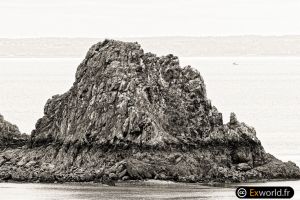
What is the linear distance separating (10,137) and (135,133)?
30.6 ft

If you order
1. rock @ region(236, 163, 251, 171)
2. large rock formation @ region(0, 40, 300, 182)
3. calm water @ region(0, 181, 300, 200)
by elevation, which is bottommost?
calm water @ region(0, 181, 300, 200)

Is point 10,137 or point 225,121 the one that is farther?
point 225,121

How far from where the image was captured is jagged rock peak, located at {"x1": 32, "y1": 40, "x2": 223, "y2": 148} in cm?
6862

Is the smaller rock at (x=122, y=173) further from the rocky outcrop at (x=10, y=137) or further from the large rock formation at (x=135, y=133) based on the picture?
the rocky outcrop at (x=10, y=137)

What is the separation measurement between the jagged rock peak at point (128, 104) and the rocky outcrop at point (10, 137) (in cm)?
185

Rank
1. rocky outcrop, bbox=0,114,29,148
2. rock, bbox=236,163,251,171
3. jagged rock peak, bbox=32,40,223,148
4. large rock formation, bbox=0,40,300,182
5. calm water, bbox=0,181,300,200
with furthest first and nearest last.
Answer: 1. rocky outcrop, bbox=0,114,29,148
2. jagged rock peak, bbox=32,40,223,148
3. rock, bbox=236,163,251,171
4. large rock formation, bbox=0,40,300,182
5. calm water, bbox=0,181,300,200

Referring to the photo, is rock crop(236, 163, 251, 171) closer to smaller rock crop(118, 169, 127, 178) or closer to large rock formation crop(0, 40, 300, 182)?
large rock formation crop(0, 40, 300, 182)

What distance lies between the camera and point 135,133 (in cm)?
6819

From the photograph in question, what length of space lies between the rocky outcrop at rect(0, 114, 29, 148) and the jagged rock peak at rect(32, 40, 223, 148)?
1.85 meters

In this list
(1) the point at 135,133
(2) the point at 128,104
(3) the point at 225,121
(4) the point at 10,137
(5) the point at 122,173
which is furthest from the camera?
(3) the point at 225,121

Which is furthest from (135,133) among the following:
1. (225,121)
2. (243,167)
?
(225,121)

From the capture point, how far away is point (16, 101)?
531ft

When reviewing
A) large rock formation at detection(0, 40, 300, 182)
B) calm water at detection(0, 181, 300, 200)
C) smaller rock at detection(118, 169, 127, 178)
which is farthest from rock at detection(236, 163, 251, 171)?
smaller rock at detection(118, 169, 127, 178)

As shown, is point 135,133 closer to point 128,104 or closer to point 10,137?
point 128,104
